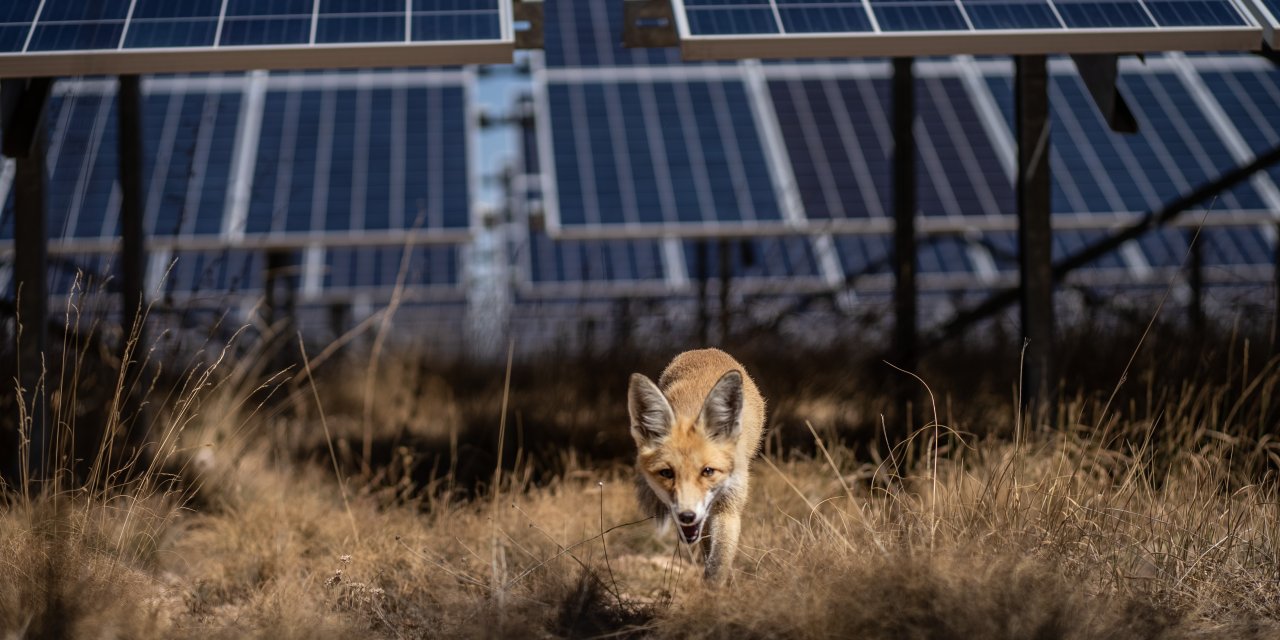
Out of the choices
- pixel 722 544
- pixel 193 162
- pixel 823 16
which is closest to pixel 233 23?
pixel 823 16

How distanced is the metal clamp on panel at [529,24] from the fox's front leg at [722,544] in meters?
3.03

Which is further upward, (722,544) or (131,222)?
(131,222)

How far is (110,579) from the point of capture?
421 centimetres

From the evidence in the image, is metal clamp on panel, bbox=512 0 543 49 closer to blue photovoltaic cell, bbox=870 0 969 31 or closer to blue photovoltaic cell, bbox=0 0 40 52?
blue photovoltaic cell, bbox=870 0 969 31

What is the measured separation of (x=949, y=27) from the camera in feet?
18.0

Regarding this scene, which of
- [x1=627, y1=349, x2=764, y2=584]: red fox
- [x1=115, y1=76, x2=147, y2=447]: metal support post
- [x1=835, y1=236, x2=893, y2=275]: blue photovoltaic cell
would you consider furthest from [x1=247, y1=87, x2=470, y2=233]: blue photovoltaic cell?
[x1=627, y1=349, x2=764, y2=584]: red fox

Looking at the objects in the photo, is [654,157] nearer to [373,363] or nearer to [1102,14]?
[373,363]

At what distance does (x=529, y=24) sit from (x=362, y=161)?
749cm

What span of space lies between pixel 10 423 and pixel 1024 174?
5.44 m

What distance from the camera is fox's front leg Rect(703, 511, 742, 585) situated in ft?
13.5

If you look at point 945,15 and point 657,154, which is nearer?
point 945,15

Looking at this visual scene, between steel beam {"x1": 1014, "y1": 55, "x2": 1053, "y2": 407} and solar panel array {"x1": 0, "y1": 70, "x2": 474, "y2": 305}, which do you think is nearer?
steel beam {"x1": 1014, "y1": 55, "x2": 1053, "y2": 407}

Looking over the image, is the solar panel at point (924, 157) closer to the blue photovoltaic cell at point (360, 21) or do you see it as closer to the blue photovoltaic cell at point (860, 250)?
the blue photovoltaic cell at point (860, 250)

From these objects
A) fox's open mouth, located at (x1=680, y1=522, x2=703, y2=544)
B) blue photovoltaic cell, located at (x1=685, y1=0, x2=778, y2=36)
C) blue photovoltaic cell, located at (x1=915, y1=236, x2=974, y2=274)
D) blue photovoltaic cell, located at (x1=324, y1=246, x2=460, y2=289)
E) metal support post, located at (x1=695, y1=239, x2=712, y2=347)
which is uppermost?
blue photovoltaic cell, located at (x1=685, y1=0, x2=778, y2=36)
